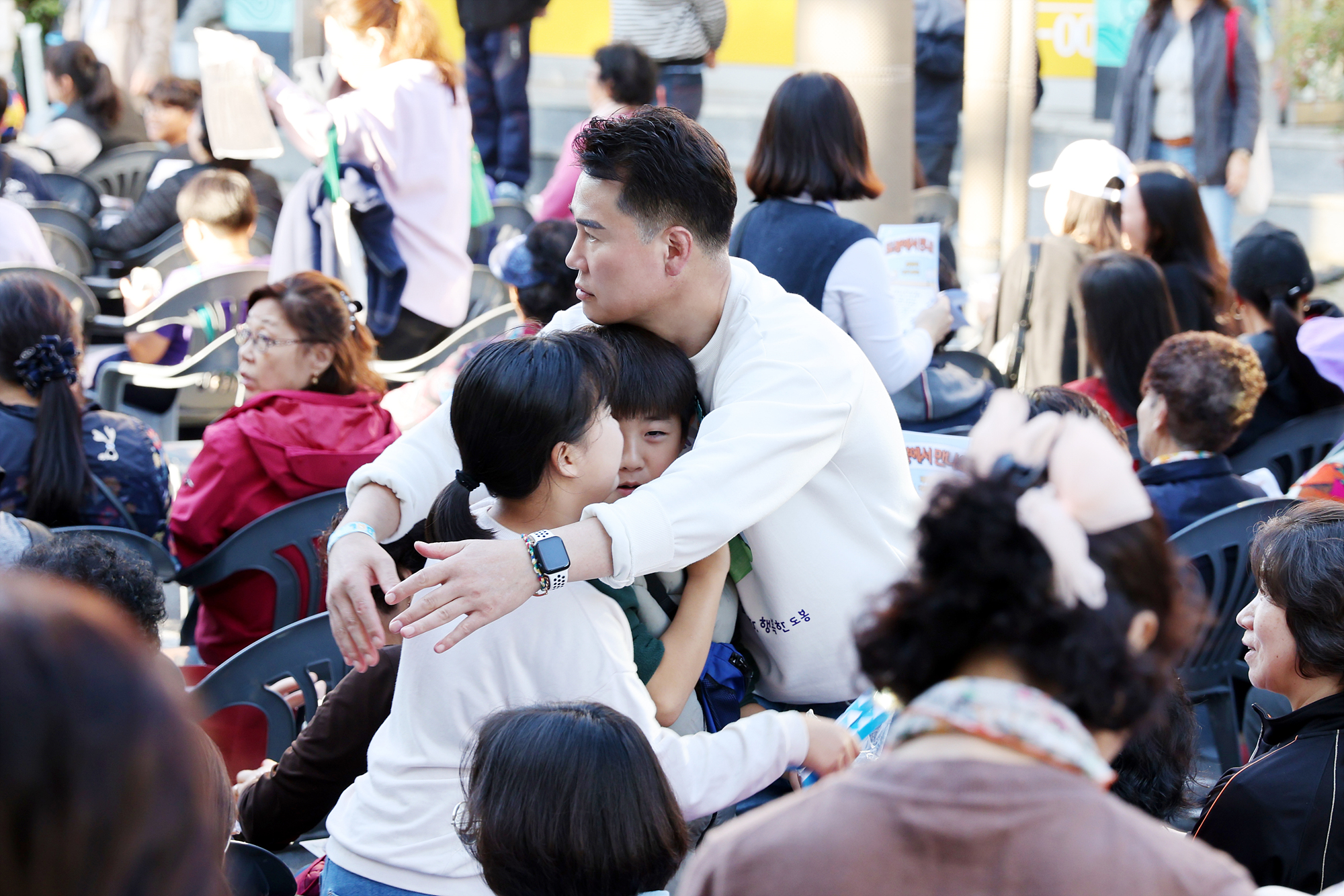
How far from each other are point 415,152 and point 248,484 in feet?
7.00

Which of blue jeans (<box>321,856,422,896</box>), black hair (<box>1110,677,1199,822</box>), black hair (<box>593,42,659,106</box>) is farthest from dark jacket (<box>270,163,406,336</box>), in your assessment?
black hair (<box>1110,677,1199,822</box>)

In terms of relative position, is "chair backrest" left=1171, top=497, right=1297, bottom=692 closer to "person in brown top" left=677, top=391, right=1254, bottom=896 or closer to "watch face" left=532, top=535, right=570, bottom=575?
"watch face" left=532, top=535, right=570, bottom=575

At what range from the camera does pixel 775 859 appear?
1070mm

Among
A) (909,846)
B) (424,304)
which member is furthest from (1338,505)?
(424,304)

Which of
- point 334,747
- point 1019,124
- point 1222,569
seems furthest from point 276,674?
point 1019,124

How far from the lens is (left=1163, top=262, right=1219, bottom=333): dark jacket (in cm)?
477

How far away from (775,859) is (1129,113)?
282 inches

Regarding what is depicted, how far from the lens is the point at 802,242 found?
370 centimetres

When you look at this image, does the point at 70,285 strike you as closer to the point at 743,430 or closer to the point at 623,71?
the point at 623,71

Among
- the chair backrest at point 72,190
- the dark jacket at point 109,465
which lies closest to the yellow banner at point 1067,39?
the chair backrest at point 72,190

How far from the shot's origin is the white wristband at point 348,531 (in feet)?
6.98

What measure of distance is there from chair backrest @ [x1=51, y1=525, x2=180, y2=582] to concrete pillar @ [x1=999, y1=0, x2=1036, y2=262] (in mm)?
4665

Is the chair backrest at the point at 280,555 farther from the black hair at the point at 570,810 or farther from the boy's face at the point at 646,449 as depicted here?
the black hair at the point at 570,810

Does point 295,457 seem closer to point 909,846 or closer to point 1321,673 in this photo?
point 1321,673
